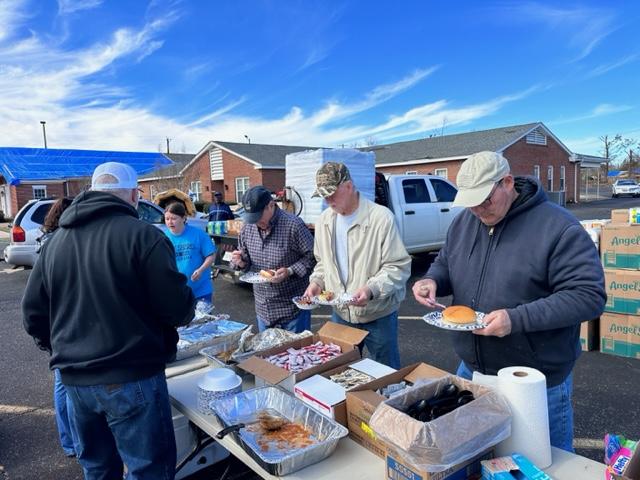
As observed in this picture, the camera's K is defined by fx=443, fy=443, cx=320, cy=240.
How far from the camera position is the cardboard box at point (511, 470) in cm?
143

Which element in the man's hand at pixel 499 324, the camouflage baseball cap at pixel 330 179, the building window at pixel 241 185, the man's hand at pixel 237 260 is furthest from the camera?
the building window at pixel 241 185

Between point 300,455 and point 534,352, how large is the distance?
1.07 m

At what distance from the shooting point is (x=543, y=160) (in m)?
29.0

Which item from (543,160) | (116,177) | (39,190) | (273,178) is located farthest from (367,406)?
(543,160)

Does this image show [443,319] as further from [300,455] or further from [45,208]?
[45,208]

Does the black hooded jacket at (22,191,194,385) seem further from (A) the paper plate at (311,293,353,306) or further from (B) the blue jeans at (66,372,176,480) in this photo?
(A) the paper plate at (311,293,353,306)

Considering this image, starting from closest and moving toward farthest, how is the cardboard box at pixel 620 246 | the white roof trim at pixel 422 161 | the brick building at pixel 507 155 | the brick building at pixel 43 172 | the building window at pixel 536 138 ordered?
the cardboard box at pixel 620 246 → the brick building at pixel 43 172 → the white roof trim at pixel 422 161 → the brick building at pixel 507 155 → the building window at pixel 536 138

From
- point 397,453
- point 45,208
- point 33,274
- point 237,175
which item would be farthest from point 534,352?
point 237,175

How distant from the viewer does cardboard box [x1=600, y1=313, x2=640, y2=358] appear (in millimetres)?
4719

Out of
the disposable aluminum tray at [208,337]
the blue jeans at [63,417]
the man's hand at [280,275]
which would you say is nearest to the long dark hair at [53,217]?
the blue jeans at [63,417]

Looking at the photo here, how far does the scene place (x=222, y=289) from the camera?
28.6 feet

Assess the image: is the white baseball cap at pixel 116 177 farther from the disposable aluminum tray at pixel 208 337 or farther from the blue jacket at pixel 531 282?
the blue jacket at pixel 531 282

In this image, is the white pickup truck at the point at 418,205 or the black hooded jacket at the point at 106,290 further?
the white pickup truck at the point at 418,205

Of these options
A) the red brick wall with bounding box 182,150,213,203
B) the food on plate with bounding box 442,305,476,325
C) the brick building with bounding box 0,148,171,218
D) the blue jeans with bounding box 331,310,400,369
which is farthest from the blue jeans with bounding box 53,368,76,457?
the red brick wall with bounding box 182,150,213,203
